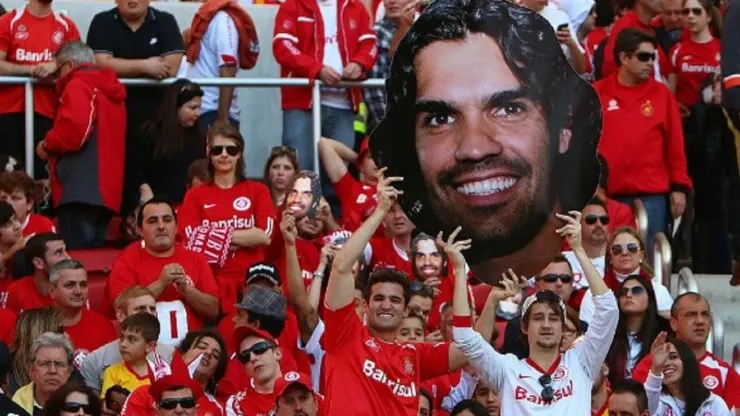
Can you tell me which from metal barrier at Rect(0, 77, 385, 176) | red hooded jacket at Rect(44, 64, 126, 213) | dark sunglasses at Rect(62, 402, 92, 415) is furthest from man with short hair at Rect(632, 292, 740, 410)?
red hooded jacket at Rect(44, 64, 126, 213)

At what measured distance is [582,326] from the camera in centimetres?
1555

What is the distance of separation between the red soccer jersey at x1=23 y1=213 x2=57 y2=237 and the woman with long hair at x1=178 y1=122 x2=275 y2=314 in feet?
2.46

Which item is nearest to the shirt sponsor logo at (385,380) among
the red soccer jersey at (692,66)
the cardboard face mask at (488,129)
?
the cardboard face mask at (488,129)

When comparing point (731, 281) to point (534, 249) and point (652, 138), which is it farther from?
point (534, 249)

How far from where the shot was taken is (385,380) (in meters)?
13.6

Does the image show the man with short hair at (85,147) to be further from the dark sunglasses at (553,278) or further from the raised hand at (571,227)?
the raised hand at (571,227)

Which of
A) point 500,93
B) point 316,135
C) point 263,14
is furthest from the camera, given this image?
point 263,14

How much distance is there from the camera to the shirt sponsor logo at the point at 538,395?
1381 cm

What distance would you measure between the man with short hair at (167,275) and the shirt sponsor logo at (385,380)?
228cm

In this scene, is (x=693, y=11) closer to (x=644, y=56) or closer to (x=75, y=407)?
(x=644, y=56)

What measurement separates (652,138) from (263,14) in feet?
11.4

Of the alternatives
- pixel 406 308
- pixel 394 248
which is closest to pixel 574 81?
pixel 406 308

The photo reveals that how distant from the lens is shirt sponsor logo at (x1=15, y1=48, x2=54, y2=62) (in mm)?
17438

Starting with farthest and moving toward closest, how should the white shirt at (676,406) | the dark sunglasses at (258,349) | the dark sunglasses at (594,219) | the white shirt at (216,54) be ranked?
1. the white shirt at (216,54)
2. the dark sunglasses at (594,219)
3. the white shirt at (676,406)
4. the dark sunglasses at (258,349)
